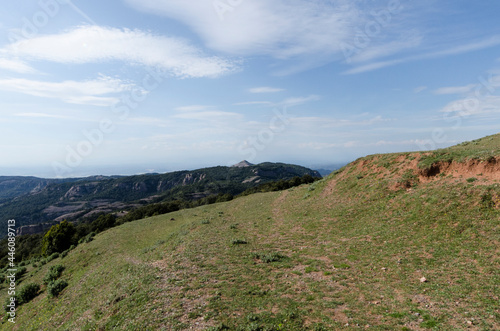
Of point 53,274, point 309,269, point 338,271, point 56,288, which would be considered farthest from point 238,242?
point 53,274

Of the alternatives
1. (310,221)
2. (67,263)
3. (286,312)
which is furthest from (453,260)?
(67,263)

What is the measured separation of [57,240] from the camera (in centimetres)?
4547

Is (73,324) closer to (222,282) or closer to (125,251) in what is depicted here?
(222,282)

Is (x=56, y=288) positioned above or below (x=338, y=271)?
below

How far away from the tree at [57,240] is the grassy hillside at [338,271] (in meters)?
17.4

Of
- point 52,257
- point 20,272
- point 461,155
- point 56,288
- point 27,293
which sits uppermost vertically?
point 461,155

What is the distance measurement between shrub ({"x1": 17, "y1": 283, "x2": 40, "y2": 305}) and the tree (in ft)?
78.8

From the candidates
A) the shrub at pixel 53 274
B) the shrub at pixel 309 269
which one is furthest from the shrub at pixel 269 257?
the shrub at pixel 53 274

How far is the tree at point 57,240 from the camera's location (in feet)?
148

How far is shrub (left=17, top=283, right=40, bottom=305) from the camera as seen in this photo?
954 inches

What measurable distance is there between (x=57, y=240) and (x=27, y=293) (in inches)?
995

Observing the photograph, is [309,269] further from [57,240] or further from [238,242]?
[57,240]

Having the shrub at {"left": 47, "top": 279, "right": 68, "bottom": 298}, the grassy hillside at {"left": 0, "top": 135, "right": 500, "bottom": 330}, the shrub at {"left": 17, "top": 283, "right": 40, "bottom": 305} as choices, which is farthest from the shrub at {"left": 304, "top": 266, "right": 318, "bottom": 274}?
the shrub at {"left": 17, "top": 283, "right": 40, "bottom": 305}

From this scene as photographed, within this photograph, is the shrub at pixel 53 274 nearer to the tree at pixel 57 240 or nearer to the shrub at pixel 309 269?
the tree at pixel 57 240
